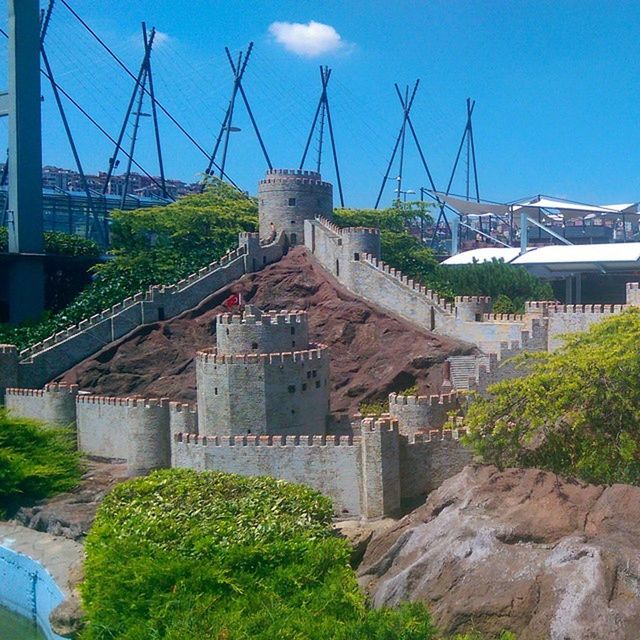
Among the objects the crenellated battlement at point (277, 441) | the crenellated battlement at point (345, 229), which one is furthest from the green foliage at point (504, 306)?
the crenellated battlement at point (277, 441)

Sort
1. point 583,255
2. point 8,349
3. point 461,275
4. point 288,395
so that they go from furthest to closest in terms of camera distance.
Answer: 1. point 583,255
2. point 461,275
3. point 8,349
4. point 288,395

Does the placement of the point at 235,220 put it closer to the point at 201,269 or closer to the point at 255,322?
the point at 201,269

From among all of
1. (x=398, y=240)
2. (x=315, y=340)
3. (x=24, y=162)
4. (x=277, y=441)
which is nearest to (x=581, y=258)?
(x=398, y=240)

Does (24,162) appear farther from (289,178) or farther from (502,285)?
(502,285)

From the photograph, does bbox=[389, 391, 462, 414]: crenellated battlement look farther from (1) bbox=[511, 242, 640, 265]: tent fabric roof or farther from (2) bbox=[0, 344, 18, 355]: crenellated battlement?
(1) bbox=[511, 242, 640, 265]: tent fabric roof

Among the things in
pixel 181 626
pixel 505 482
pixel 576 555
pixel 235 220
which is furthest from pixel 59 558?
pixel 235 220

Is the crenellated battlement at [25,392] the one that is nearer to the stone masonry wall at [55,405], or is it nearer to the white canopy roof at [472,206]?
the stone masonry wall at [55,405]
